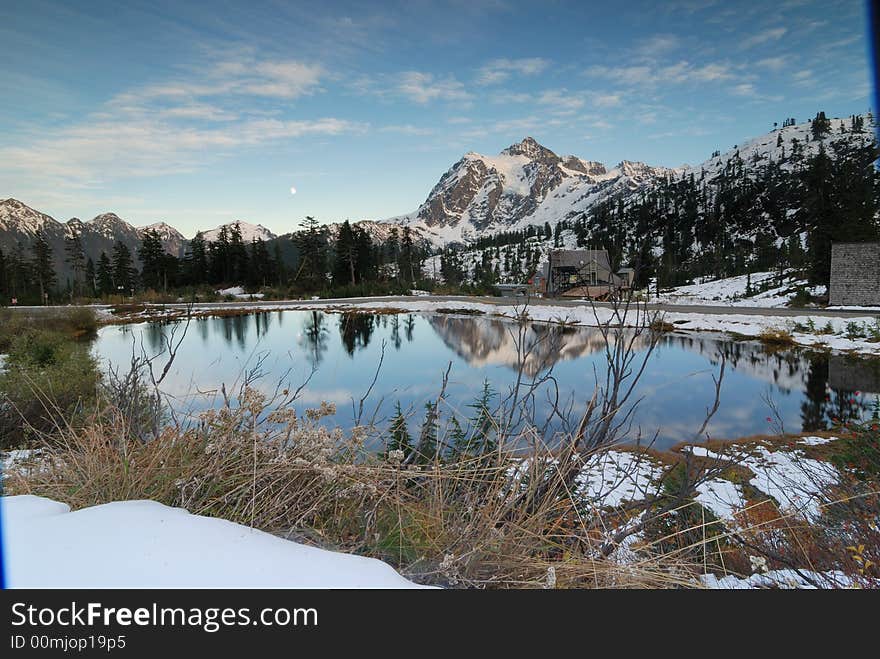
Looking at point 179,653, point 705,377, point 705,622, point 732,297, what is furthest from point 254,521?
point 732,297

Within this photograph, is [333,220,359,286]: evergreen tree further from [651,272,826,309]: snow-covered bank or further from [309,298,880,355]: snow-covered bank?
[651,272,826,309]: snow-covered bank

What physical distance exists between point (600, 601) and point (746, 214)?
75.6 meters

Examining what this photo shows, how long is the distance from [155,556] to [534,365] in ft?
10.7

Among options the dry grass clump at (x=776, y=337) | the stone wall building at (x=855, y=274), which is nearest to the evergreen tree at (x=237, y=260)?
the dry grass clump at (x=776, y=337)

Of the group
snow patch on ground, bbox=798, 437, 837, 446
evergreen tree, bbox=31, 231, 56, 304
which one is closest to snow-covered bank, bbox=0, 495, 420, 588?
snow patch on ground, bbox=798, 437, 837, 446

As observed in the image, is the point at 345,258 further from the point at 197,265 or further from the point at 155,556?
the point at 155,556

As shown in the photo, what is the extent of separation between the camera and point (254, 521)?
5.10 feet

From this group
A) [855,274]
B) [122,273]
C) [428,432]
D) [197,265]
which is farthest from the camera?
[197,265]

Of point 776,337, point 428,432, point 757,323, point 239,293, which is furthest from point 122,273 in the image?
point 428,432

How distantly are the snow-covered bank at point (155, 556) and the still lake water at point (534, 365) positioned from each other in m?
1.41

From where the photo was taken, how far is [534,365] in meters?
3.92

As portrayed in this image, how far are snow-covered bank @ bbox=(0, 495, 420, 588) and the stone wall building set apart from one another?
25.2 meters

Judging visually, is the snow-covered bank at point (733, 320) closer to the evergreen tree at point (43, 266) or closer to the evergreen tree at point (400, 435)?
the evergreen tree at point (400, 435)

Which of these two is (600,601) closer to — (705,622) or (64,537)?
(705,622)
